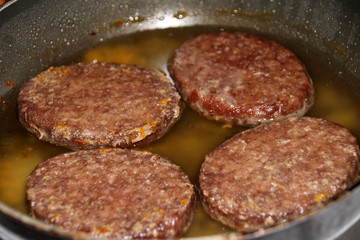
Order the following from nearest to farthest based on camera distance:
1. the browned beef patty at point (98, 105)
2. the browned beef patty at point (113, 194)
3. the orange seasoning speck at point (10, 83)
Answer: the browned beef patty at point (113, 194), the browned beef patty at point (98, 105), the orange seasoning speck at point (10, 83)

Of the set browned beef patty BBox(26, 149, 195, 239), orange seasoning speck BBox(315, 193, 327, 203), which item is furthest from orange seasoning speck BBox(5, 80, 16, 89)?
orange seasoning speck BBox(315, 193, 327, 203)

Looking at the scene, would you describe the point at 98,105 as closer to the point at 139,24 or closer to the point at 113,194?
the point at 113,194

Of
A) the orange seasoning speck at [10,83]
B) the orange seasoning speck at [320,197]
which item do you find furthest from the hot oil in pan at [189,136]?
the orange seasoning speck at [320,197]

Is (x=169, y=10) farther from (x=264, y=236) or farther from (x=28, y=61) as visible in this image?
(x=264, y=236)

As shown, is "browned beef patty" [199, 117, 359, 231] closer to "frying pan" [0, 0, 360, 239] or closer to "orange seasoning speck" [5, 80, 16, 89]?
"frying pan" [0, 0, 360, 239]

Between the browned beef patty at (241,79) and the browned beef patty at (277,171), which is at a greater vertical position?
the browned beef patty at (241,79)

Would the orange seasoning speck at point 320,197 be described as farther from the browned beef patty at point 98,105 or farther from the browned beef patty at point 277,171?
the browned beef patty at point 98,105

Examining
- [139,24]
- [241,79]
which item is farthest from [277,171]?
[139,24]
